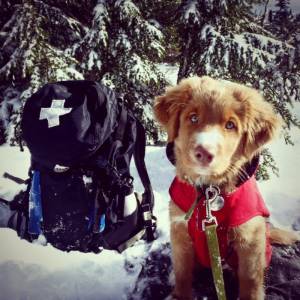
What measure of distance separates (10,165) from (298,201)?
13.0 feet

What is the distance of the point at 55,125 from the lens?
97.0 inches

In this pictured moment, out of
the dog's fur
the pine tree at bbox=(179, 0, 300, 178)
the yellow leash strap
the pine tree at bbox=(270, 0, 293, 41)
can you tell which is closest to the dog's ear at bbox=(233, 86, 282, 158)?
the dog's fur

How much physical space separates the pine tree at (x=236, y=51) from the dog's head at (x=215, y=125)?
261 centimetres

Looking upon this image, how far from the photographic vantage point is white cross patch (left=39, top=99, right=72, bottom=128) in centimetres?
247

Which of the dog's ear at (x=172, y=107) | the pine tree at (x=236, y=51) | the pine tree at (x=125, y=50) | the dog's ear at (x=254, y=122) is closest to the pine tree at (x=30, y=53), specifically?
the pine tree at (x=125, y=50)

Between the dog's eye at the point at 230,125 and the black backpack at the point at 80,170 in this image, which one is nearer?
the dog's eye at the point at 230,125

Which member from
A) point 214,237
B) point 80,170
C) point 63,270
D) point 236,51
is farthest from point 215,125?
point 236,51

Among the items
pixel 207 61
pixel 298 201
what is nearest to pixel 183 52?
pixel 207 61

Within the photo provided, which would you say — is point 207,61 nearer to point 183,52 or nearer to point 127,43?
point 183,52

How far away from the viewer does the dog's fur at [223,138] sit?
6.70 ft

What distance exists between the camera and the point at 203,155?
1.84 meters

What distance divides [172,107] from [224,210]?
81cm

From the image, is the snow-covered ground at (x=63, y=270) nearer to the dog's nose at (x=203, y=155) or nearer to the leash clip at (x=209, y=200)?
the leash clip at (x=209, y=200)

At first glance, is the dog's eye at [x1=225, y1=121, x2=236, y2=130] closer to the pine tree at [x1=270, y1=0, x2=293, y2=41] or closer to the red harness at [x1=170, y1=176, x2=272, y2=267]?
the red harness at [x1=170, y1=176, x2=272, y2=267]
